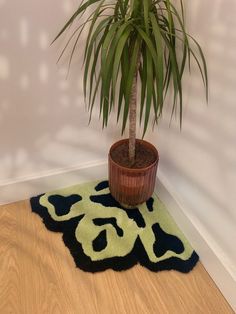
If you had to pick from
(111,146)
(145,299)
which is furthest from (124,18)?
(145,299)

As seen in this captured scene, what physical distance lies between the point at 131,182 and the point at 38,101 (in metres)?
0.56

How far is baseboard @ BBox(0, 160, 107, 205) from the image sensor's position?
Result: 5.61ft

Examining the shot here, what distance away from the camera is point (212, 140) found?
1.32 meters

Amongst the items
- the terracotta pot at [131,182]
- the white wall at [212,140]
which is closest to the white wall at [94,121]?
the white wall at [212,140]

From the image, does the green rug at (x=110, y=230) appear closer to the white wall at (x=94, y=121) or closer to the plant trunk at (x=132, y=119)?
the white wall at (x=94, y=121)

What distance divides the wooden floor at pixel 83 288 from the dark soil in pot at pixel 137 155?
459 millimetres

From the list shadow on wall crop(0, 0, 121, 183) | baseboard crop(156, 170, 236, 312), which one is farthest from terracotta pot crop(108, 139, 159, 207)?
shadow on wall crop(0, 0, 121, 183)

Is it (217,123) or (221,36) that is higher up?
(221,36)

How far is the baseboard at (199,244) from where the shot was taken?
1353mm

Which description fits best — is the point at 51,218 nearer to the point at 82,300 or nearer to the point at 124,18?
the point at 82,300

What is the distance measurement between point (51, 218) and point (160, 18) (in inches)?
40.6

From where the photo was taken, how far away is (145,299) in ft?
4.51

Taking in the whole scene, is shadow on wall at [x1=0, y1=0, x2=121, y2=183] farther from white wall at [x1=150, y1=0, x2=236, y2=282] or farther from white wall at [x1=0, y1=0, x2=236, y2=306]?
white wall at [x1=150, y1=0, x2=236, y2=282]

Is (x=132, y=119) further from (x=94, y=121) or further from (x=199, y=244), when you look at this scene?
(x=199, y=244)
